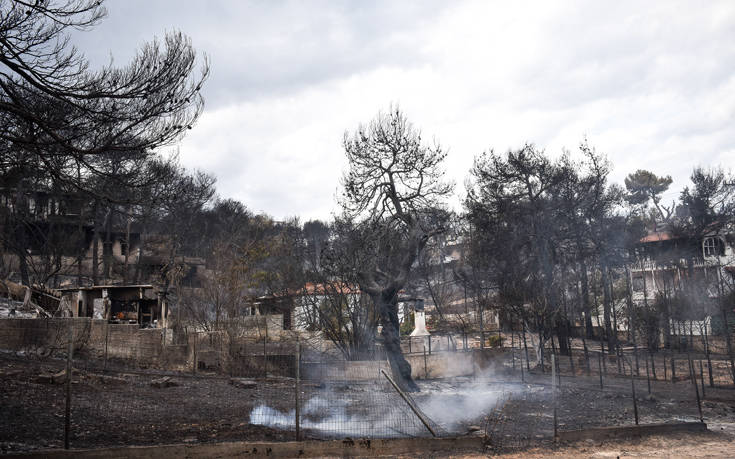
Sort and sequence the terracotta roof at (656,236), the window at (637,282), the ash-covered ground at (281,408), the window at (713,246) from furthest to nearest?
the window at (637,282)
the terracotta roof at (656,236)
the window at (713,246)
the ash-covered ground at (281,408)

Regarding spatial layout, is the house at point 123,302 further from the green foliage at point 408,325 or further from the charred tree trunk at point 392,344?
the charred tree trunk at point 392,344

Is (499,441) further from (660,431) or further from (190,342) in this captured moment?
(190,342)

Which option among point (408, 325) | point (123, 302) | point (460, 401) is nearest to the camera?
point (460, 401)

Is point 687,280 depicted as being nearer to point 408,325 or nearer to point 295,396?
point 408,325

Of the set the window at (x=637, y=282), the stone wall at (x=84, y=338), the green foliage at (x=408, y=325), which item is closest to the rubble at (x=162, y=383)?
the stone wall at (x=84, y=338)

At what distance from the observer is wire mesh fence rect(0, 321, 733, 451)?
10875 mm

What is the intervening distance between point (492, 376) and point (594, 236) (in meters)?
13.7

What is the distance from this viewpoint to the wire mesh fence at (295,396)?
10875mm

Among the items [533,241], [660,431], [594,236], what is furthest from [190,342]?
[594,236]

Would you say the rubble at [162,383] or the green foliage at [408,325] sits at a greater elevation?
the green foliage at [408,325]

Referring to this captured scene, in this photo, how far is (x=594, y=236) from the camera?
32438 mm

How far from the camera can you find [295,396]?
1202 centimetres

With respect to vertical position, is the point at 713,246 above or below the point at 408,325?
above

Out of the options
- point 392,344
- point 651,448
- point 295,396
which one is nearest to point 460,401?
point 392,344
